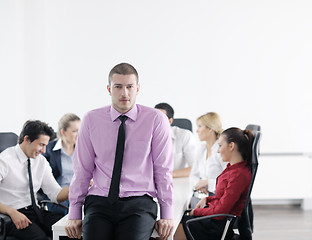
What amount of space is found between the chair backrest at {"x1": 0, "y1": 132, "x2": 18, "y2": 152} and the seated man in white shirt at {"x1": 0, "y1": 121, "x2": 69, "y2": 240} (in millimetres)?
355

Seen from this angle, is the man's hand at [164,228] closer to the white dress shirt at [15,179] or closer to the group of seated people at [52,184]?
the group of seated people at [52,184]

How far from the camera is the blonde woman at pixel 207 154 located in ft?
11.2

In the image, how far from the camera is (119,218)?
6.65 ft

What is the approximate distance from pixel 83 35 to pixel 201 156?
8.00ft

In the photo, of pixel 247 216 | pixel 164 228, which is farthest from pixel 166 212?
pixel 247 216

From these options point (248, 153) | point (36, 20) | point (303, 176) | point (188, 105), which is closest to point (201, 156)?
point (248, 153)

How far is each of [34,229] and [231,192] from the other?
1215 millimetres

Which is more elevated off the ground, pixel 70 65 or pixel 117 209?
pixel 70 65

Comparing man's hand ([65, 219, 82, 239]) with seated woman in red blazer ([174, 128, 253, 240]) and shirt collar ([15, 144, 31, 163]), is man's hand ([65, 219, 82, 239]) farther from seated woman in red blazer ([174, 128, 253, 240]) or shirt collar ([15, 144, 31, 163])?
shirt collar ([15, 144, 31, 163])

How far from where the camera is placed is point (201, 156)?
375cm

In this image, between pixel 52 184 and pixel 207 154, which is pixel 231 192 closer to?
pixel 207 154

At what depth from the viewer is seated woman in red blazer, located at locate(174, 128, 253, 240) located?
2600 mm

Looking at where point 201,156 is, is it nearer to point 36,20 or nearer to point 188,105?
point 188,105

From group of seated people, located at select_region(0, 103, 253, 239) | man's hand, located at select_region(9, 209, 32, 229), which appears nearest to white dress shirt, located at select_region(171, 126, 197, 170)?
group of seated people, located at select_region(0, 103, 253, 239)
